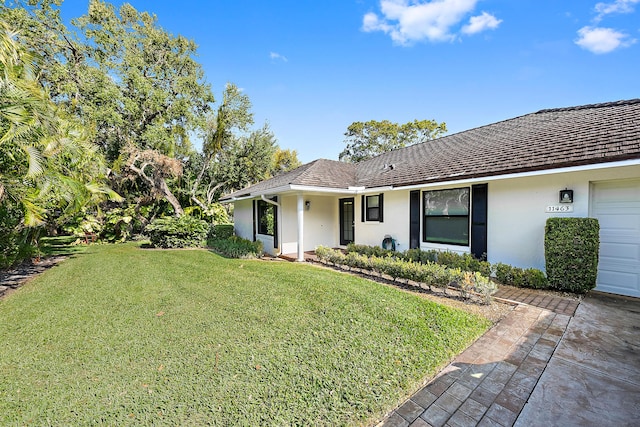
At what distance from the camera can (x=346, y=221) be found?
1187cm

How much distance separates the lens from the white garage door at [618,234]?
209 inches

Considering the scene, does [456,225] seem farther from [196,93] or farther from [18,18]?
[18,18]

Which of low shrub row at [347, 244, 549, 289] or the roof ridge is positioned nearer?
low shrub row at [347, 244, 549, 289]

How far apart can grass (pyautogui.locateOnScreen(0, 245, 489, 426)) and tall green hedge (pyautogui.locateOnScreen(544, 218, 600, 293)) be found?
2809 millimetres

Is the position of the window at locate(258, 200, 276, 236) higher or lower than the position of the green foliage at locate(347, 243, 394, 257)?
higher

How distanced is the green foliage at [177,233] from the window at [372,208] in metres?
9.25

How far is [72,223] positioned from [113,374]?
1743cm

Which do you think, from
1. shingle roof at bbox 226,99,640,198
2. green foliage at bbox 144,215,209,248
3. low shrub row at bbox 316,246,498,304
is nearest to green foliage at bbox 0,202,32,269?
green foliage at bbox 144,215,209,248

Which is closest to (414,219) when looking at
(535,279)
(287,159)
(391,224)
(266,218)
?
(391,224)

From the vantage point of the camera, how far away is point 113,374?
10.2 feet

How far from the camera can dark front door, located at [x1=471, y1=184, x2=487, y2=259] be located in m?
7.10

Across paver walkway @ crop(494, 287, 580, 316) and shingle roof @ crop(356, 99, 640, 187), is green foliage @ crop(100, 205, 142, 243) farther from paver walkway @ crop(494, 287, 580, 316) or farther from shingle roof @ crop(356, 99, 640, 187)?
paver walkway @ crop(494, 287, 580, 316)

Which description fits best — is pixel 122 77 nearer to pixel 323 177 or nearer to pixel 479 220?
pixel 323 177

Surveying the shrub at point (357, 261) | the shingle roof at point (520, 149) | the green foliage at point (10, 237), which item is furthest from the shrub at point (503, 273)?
the green foliage at point (10, 237)
